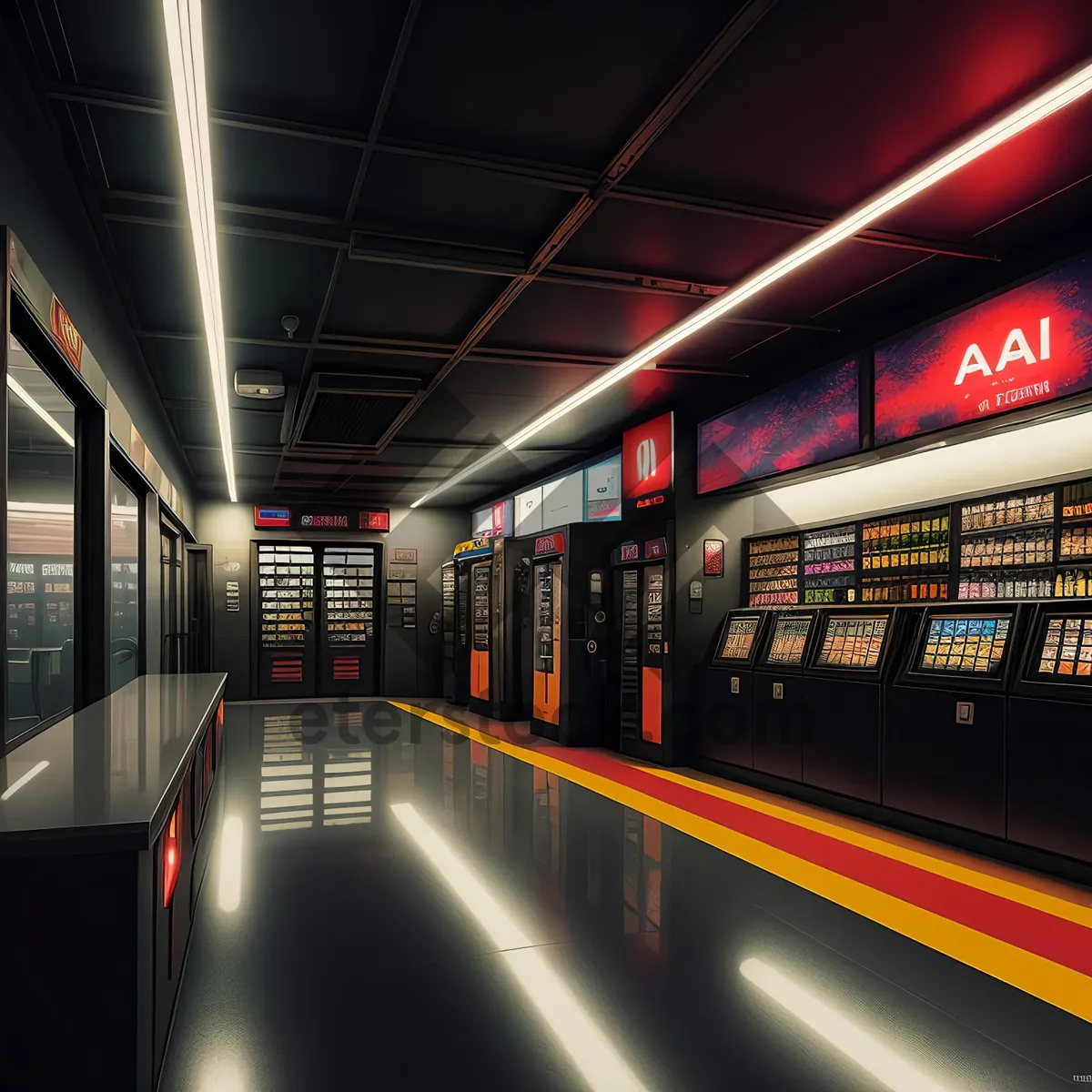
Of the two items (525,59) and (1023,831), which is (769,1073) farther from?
(525,59)

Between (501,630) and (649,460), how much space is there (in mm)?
3364

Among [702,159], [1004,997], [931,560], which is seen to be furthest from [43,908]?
[931,560]

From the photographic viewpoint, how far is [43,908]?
6.63 ft

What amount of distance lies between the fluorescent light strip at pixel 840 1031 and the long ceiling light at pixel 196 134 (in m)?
3.50

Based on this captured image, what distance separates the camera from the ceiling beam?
317 centimetres

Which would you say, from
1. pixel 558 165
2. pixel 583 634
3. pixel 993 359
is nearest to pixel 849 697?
pixel 993 359

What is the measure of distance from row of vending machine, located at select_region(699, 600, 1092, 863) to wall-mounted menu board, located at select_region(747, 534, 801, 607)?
0.95 feet

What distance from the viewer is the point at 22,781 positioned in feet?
7.61

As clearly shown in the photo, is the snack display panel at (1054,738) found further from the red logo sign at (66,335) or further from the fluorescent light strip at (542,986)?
the red logo sign at (66,335)

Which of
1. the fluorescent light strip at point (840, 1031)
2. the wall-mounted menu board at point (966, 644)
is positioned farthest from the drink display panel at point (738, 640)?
the fluorescent light strip at point (840, 1031)

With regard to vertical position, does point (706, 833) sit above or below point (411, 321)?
below

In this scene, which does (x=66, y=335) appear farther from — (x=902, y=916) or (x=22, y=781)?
(x=902, y=916)

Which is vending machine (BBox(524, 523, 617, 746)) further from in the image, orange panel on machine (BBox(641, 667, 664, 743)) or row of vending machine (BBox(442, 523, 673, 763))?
orange panel on machine (BBox(641, 667, 664, 743))

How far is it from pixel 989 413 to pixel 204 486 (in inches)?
436
